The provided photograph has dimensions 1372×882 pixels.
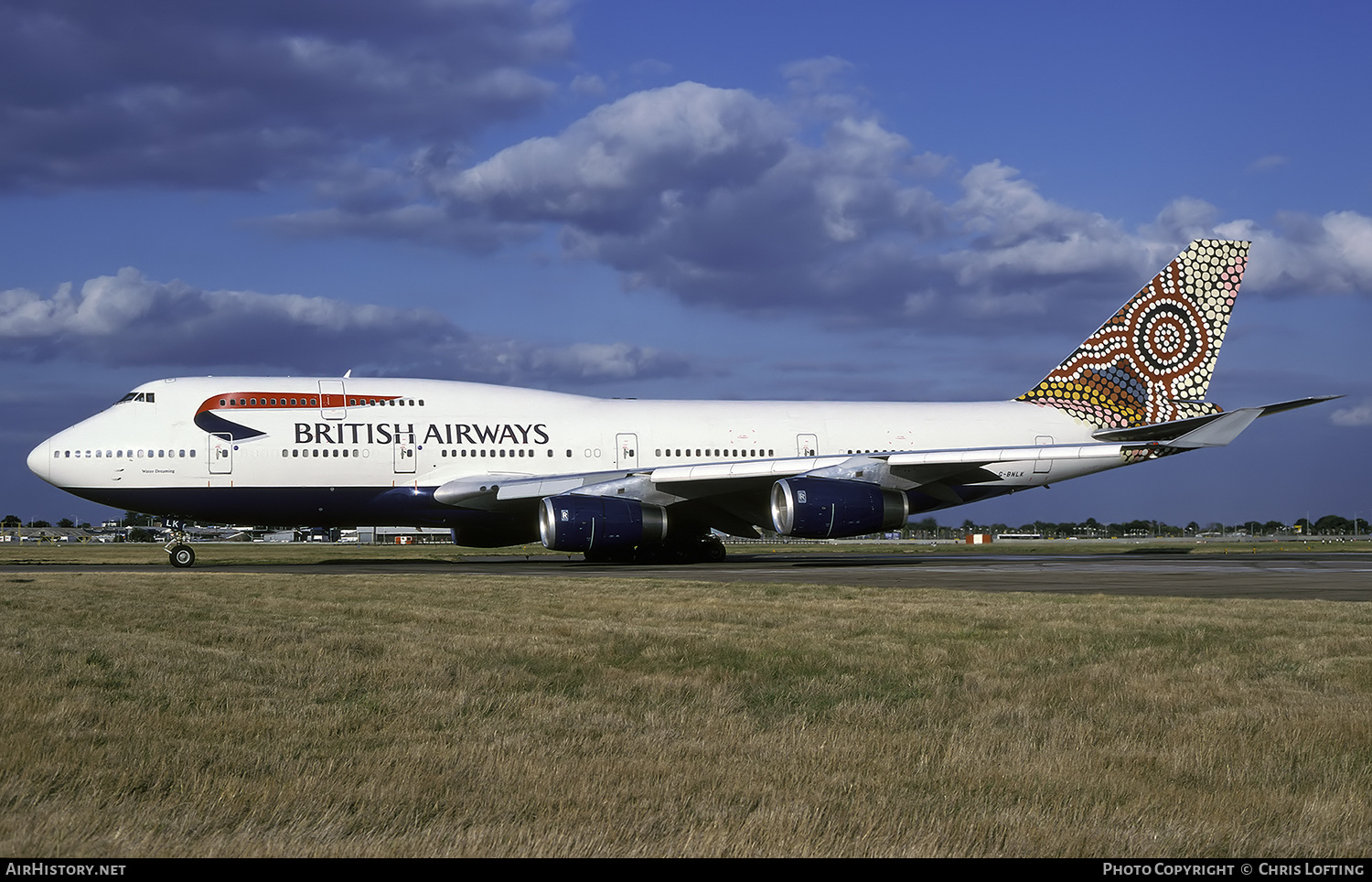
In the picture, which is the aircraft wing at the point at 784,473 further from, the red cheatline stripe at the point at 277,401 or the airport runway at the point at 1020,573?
the red cheatline stripe at the point at 277,401

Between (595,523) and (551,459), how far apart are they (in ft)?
11.9

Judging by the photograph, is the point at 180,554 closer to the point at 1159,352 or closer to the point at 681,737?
the point at 681,737

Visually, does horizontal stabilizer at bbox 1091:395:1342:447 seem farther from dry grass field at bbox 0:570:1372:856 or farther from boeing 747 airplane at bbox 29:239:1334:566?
dry grass field at bbox 0:570:1372:856

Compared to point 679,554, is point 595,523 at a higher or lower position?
higher

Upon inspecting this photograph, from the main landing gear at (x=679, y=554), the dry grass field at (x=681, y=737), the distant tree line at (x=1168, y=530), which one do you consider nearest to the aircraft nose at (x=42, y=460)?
the main landing gear at (x=679, y=554)

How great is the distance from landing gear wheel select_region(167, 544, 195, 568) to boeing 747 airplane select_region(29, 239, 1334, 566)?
4 cm

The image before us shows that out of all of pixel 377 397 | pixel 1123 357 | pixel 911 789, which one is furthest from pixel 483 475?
pixel 911 789

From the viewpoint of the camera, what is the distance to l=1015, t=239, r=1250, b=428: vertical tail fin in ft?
104

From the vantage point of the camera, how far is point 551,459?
2745cm

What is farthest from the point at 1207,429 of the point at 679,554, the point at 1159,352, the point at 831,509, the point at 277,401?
the point at 277,401

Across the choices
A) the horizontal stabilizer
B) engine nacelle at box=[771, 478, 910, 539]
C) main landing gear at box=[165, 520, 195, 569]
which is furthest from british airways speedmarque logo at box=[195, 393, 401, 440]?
the horizontal stabilizer

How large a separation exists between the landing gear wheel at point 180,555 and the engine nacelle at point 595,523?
8586 mm

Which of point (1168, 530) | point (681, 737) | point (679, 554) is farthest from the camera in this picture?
point (1168, 530)
